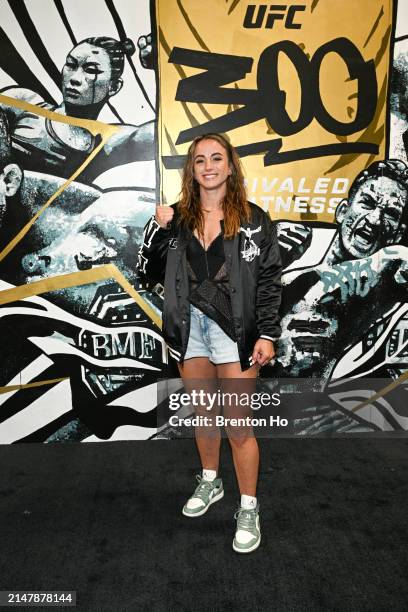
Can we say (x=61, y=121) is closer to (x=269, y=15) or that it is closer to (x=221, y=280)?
(x=269, y=15)

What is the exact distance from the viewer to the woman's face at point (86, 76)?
2.76m

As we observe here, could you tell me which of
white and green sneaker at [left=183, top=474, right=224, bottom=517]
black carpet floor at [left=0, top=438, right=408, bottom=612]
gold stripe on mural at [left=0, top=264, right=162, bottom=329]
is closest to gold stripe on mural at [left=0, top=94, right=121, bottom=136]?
gold stripe on mural at [left=0, top=264, right=162, bottom=329]

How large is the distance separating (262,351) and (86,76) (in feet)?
6.11

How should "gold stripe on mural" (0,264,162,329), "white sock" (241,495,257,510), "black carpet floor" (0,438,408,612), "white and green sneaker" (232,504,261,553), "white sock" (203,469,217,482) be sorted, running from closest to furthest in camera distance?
"black carpet floor" (0,438,408,612), "white and green sneaker" (232,504,261,553), "white sock" (241,495,257,510), "white sock" (203,469,217,482), "gold stripe on mural" (0,264,162,329)

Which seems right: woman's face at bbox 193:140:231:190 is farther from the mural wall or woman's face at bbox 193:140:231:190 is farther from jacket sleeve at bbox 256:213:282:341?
the mural wall

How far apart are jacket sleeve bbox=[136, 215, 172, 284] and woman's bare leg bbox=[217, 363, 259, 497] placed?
486 mm

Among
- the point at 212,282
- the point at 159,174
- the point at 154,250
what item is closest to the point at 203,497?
the point at 212,282

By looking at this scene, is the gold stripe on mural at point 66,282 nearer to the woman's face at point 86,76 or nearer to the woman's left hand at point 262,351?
the woman's face at point 86,76

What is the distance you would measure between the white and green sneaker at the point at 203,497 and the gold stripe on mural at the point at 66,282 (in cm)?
117

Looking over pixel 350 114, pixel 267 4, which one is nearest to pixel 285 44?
pixel 267 4

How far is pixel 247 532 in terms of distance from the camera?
2.00 metres

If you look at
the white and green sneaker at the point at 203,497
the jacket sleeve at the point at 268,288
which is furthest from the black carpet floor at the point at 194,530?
the jacket sleeve at the point at 268,288

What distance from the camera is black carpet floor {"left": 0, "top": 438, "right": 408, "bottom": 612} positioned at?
5.76 ft

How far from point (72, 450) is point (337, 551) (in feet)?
5.22
